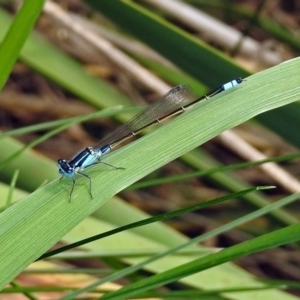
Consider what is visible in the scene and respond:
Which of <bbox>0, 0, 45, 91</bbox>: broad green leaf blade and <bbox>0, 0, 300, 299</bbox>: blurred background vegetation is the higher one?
<bbox>0, 0, 300, 299</bbox>: blurred background vegetation

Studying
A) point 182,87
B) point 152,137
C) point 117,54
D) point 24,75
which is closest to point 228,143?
point 117,54

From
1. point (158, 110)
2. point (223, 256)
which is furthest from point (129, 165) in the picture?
point (158, 110)

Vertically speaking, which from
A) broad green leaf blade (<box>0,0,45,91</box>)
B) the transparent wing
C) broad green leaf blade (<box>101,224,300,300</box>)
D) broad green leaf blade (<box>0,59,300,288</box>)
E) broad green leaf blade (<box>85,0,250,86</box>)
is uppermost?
broad green leaf blade (<box>85,0,250,86</box>)

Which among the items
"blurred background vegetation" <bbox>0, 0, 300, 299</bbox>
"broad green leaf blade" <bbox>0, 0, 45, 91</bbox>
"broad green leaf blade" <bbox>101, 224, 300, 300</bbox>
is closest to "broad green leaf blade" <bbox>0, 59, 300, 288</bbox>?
"blurred background vegetation" <bbox>0, 0, 300, 299</bbox>

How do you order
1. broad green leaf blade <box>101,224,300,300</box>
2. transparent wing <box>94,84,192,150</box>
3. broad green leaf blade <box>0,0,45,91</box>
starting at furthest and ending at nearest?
transparent wing <box>94,84,192,150</box>
broad green leaf blade <box>0,0,45,91</box>
broad green leaf blade <box>101,224,300,300</box>

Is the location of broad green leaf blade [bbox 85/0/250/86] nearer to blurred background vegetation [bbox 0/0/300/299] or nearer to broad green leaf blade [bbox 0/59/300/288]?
blurred background vegetation [bbox 0/0/300/299]

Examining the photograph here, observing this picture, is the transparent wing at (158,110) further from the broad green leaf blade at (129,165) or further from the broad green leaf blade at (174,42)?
the broad green leaf blade at (129,165)

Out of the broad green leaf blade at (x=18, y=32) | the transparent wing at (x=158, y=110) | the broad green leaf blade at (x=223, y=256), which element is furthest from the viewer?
the transparent wing at (x=158, y=110)

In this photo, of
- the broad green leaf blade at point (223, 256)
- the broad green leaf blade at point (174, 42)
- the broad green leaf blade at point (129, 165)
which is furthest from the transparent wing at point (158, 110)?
the broad green leaf blade at point (223, 256)

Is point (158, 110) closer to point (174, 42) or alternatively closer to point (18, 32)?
point (174, 42)
